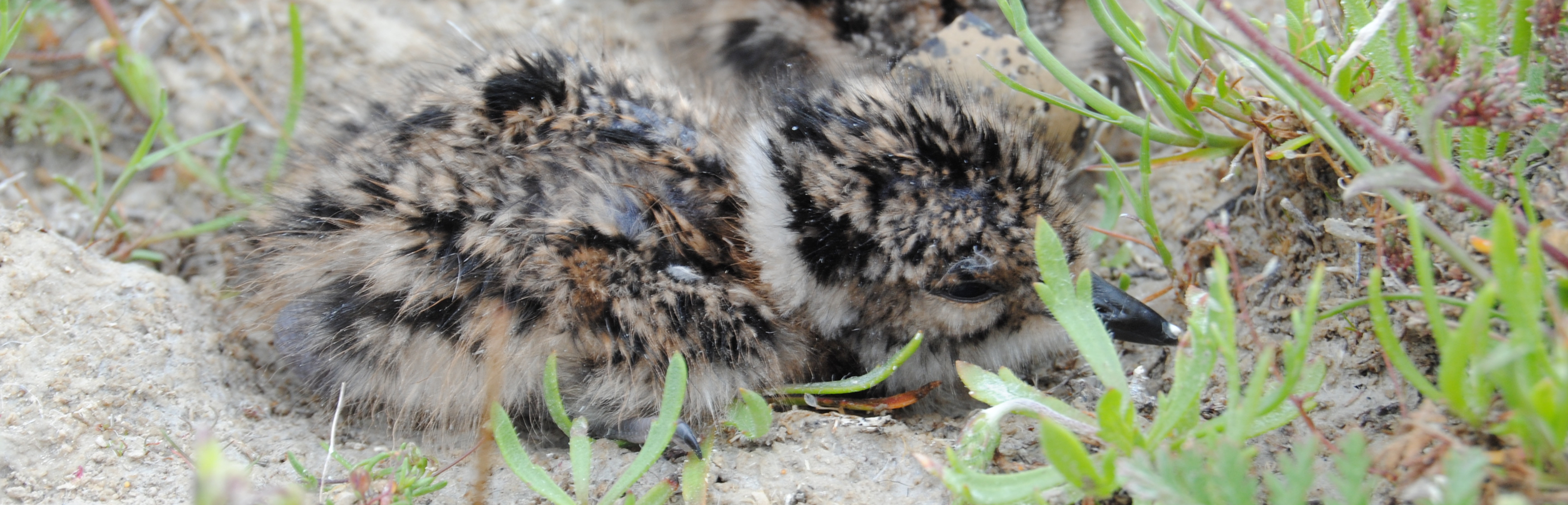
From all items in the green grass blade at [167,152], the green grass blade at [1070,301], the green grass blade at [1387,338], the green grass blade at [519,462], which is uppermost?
the green grass blade at [1387,338]

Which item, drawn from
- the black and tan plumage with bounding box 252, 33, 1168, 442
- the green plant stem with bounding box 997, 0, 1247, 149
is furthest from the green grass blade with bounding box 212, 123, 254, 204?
the green plant stem with bounding box 997, 0, 1247, 149

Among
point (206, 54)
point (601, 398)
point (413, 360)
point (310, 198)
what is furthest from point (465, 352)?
→ point (206, 54)

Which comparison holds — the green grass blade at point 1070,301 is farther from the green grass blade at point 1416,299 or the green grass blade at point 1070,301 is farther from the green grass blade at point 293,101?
the green grass blade at point 293,101

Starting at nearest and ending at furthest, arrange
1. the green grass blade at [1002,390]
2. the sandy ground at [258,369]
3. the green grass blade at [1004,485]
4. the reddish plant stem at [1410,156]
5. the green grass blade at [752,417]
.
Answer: the reddish plant stem at [1410,156], the green grass blade at [1004,485], the green grass blade at [1002,390], the sandy ground at [258,369], the green grass blade at [752,417]

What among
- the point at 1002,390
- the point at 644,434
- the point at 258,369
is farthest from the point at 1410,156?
the point at 258,369

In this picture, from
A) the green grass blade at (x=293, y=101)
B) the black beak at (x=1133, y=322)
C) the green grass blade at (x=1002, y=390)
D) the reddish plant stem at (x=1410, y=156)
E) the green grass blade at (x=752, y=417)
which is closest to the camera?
the reddish plant stem at (x=1410, y=156)

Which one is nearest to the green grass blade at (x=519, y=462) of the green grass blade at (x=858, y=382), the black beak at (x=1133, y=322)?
the green grass blade at (x=858, y=382)

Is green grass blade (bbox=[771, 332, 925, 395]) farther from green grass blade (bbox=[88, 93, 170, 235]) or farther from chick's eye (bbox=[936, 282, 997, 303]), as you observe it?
Result: green grass blade (bbox=[88, 93, 170, 235])
